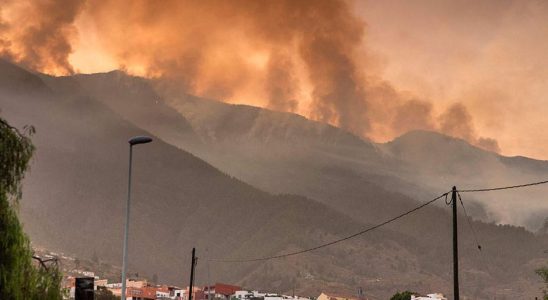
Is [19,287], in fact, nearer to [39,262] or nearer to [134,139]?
[39,262]

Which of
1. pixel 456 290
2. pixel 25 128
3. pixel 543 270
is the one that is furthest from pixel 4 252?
pixel 543 270

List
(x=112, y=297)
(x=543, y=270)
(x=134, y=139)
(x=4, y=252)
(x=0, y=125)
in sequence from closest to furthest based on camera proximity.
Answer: (x=4, y=252) < (x=0, y=125) < (x=134, y=139) < (x=543, y=270) < (x=112, y=297)

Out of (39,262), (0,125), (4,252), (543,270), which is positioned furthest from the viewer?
(543,270)

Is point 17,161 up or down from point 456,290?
up

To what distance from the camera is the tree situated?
1150 inches

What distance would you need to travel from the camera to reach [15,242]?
97.1ft

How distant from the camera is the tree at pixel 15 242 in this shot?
2920 centimetres

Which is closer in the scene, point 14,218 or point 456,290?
point 14,218

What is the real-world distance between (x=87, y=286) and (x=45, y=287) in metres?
2.27

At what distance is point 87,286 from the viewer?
30.8 meters

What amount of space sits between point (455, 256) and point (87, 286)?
83.9ft

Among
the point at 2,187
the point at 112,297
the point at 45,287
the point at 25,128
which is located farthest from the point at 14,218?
the point at 112,297

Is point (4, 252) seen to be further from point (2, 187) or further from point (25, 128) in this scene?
Result: point (25, 128)

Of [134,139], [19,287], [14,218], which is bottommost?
[19,287]
